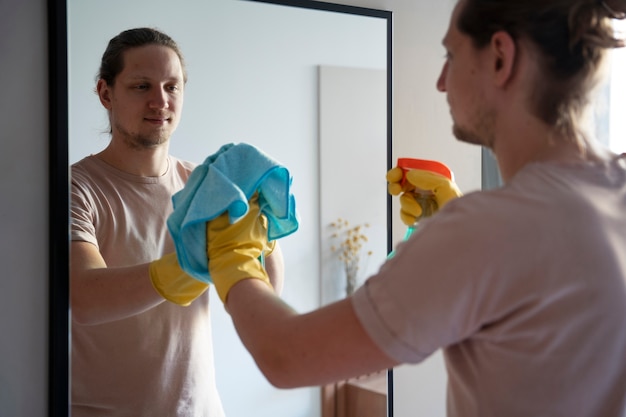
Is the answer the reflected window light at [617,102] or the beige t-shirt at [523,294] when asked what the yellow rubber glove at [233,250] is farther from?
the reflected window light at [617,102]

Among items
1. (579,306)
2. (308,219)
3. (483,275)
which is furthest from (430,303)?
(308,219)

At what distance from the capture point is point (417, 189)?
128 cm

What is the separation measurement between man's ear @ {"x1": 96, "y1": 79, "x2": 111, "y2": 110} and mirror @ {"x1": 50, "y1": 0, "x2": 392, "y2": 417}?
11mm

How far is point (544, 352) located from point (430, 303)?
0.49 feet

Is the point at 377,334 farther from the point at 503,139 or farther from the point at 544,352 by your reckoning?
the point at 503,139

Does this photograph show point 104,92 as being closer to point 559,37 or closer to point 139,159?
point 139,159

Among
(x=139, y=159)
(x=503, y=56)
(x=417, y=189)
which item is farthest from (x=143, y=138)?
(x=503, y=56)

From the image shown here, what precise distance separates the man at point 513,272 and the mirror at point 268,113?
40 centimetres

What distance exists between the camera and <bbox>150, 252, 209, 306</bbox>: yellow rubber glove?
104 centimetres

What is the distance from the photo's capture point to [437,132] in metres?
1.47

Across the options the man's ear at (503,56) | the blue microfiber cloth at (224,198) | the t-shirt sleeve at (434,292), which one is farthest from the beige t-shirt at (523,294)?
the blue microfiber cloth at (224,198)

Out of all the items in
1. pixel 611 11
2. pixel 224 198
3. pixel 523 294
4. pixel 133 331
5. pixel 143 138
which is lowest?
pixel 133 331

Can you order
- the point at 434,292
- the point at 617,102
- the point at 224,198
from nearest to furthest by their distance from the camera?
the point at 434,292, the point at 224,198, the point at 617,102

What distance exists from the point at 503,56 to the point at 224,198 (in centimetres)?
41
